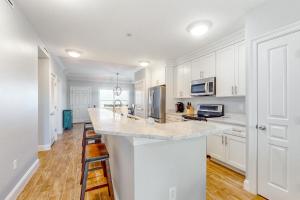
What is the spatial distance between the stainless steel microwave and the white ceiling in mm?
850

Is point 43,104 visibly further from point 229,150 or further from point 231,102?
point 231,102

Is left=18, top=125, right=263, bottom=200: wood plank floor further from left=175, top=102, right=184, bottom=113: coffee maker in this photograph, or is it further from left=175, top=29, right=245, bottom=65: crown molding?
left=175, top=29, right=245, bottom=65: crown molding

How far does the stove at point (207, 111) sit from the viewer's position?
3346 mm

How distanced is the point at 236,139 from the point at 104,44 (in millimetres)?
3316

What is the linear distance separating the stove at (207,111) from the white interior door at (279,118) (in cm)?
134

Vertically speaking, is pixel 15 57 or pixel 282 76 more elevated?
pixel 15 57

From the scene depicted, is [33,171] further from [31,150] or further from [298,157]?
[298,157]

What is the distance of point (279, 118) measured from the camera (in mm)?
1770

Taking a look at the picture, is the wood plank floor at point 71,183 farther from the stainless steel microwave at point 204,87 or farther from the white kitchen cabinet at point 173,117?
the stainless steel microwave at point 204,87

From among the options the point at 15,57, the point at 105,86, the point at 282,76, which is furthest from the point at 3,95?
the point at 105,86

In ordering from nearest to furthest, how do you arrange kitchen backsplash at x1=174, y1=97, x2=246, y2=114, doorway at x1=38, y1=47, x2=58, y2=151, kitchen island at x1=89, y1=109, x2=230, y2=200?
kitchen island at x1=89, y1=109, x2=230, y2=200
kitchen backsplash at x1=174, y1=97, x2=246, y2=114
doorway at x1=38, y1=47, x2=58, y2=151

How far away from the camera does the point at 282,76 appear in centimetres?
175

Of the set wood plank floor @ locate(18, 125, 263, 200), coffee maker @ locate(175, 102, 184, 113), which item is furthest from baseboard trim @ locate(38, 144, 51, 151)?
coffee maker @ locate(175, 102, 184, 113)

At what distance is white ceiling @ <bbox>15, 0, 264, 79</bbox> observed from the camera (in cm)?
201
